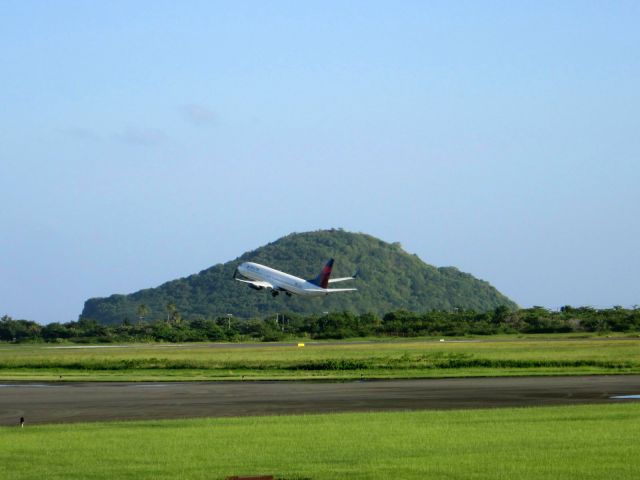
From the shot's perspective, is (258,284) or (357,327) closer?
(258,284)

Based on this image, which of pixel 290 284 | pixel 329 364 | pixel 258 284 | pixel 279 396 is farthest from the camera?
pixel 290 284

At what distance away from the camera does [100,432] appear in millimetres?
28969

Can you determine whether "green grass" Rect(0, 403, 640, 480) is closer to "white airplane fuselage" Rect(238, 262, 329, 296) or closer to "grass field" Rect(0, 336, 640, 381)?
"grass field" Rect(0, 336, 640, 381)

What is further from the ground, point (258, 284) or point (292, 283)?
point (292, 283)

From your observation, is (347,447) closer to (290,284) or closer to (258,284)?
(258,284)

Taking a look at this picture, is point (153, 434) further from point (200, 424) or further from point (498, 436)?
point (498, 436)

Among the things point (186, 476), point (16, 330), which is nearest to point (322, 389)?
point (186, 476)

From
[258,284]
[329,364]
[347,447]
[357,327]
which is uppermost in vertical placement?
[258,284]

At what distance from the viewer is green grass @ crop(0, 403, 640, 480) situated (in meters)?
20.9

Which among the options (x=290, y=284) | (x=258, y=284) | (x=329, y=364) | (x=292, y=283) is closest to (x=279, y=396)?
(x=329, y=364)

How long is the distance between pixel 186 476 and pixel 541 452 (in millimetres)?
7622

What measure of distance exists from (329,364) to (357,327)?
78796 mm

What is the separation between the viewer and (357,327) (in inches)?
5738

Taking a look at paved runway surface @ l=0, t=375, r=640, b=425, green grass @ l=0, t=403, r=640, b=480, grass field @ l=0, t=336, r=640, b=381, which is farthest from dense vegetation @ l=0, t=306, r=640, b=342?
green grass @ l=0, t=403, r=640, b=480
